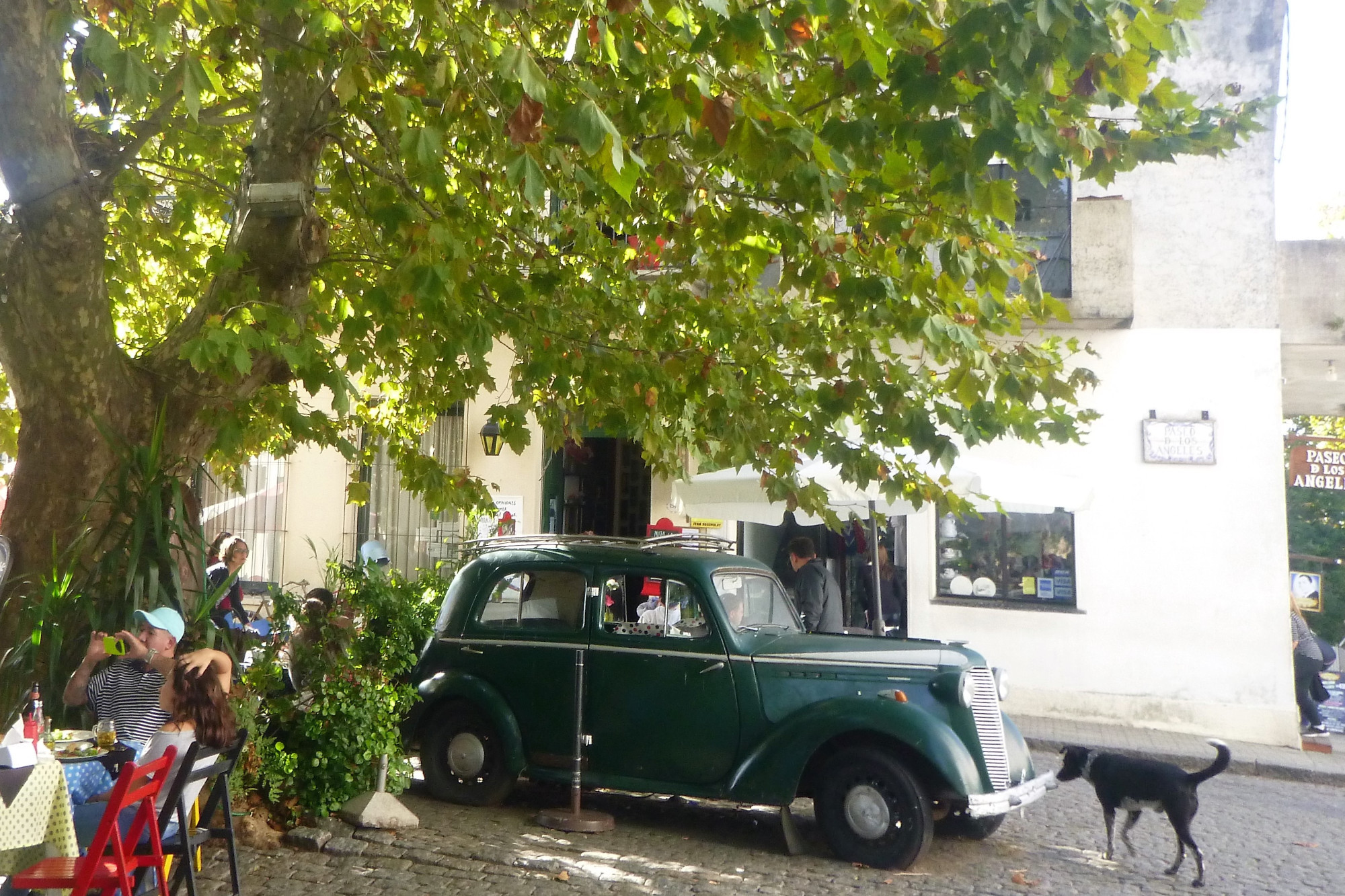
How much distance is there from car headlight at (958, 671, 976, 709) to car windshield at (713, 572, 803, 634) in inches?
56.5

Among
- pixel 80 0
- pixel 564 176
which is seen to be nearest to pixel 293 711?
pixel 564 176

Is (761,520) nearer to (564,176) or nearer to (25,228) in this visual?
(564,176)

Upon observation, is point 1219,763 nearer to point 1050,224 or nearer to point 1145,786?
point 1145,786

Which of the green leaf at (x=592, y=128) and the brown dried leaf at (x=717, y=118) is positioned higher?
the brown dried leaf at (x=717, y=118)

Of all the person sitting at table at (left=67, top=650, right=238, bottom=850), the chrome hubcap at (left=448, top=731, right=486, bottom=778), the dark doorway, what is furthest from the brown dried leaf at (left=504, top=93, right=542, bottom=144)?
the dark doorway

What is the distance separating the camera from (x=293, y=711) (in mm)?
6922

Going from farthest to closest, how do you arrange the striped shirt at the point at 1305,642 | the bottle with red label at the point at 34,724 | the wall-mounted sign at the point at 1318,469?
the wall-mounted sign at the point at 1318,469 < the striped shirt at the point at 1305,642 < the bottle with red label at the point at 34,724

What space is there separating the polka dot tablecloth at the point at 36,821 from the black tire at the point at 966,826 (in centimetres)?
502

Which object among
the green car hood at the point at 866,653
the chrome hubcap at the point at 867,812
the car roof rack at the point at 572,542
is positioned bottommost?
the chrome hubcap at the point at 867,812

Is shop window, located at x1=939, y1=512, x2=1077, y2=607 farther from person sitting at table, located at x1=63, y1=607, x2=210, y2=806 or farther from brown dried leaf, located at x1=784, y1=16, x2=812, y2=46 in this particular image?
person sitting at table, located at x1=63, y1=607, x2=210, y2=806

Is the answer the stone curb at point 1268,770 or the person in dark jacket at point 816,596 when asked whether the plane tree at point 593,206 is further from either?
the stone curb at point 1268,770

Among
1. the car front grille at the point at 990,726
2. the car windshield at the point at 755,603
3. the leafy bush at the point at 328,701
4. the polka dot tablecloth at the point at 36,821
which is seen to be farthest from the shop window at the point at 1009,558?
the polka dot tablecloth at the point at 36,821

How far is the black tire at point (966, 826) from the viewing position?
735 cm

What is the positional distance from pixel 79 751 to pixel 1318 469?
1487cm
